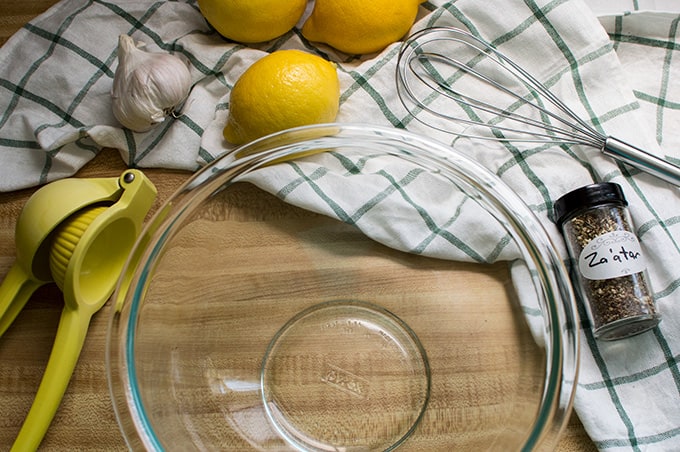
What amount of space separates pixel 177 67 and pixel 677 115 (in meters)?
0.64

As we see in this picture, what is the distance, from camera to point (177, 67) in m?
0.86

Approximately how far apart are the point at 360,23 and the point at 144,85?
11.0 inches

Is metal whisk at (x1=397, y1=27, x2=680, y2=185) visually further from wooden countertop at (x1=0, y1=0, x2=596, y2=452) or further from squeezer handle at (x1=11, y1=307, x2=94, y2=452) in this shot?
squeezer handle at (x1=11, y1=307, x2=94, y2=452)

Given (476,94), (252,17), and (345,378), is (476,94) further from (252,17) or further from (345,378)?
(345,378)

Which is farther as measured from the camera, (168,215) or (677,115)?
(677,115)

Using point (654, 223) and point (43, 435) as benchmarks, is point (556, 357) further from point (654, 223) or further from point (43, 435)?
point (43, 435)

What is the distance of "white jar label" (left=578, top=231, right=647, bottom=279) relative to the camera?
0.78m

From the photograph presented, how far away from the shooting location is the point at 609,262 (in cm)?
78

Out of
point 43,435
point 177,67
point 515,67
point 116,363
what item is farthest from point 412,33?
point 43,435

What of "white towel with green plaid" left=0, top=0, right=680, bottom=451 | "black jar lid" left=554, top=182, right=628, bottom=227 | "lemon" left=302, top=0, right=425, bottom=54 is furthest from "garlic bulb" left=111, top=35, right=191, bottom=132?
"black jar lid" left=554, top=182, right=628, bottom=227

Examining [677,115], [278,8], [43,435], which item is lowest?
[43,435]

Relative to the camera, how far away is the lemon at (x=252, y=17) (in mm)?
839

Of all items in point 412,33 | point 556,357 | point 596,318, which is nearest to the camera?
point 556,357

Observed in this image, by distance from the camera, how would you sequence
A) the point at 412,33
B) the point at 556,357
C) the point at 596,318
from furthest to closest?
the point at 412,33, the point at 596,318, the point at 556,357
